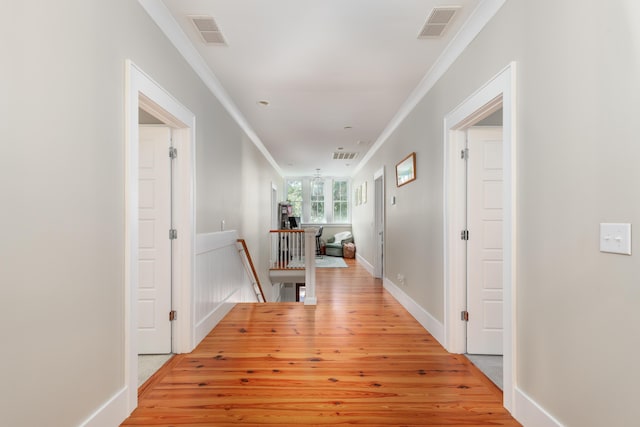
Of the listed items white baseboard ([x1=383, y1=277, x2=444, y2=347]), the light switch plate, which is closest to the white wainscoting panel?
white baseboard ([x1=383, y1=277, x2=444, y2=347])

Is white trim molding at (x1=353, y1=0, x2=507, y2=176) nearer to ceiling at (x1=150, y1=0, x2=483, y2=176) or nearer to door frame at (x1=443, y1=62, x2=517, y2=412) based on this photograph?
ceiling at (x1=150, y1=0, x2=483, y2=176)

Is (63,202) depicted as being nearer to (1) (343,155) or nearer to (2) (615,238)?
(2) (615,238)

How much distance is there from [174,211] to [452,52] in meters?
2.86

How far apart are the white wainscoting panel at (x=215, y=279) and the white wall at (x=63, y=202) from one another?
4.24 ft

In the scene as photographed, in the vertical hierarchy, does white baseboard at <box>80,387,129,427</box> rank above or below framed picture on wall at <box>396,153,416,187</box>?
below

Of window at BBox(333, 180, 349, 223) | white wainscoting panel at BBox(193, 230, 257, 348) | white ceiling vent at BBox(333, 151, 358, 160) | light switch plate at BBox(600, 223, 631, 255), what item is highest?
white ceiling vent at BBox(333, 151, 358, 160)

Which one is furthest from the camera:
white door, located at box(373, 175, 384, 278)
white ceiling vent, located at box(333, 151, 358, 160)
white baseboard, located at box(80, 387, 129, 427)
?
white ceiling vent, located at box(333, 151, 358, 160)

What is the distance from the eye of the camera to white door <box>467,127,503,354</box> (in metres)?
2.91

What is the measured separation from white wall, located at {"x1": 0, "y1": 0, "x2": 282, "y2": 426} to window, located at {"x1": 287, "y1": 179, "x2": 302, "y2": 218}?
897 cm

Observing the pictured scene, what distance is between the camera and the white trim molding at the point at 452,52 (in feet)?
7.24

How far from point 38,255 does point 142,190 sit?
1.67 m

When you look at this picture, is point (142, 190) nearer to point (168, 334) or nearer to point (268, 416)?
point (168, 334)

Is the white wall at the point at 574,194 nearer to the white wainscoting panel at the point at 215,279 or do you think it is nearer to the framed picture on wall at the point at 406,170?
the framed picture on wall at the point at 406,170

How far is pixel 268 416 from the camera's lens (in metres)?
1.97
